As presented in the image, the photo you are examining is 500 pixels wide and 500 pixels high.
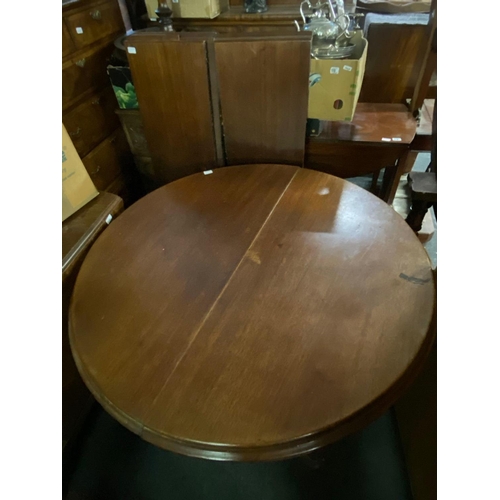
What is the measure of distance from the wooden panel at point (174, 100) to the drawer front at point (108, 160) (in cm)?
48

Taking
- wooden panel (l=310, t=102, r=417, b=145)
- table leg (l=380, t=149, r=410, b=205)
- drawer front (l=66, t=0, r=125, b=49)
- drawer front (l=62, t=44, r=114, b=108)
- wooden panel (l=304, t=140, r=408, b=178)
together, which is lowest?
table leg (l=380, t=149, r=410, b=205)

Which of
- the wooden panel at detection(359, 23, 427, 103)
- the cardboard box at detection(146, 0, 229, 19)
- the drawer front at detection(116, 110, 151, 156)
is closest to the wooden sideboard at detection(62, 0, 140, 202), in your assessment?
the drawer front at detection(116, 110, 151, 156)

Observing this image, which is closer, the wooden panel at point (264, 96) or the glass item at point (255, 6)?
the wooden panel at point (264, 96)

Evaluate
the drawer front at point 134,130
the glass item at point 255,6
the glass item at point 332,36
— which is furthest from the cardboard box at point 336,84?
the drawer front at point 134,130

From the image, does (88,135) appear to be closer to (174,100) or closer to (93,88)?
(93,88)

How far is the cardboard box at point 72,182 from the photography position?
3.67 feet

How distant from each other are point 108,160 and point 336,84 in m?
1.27

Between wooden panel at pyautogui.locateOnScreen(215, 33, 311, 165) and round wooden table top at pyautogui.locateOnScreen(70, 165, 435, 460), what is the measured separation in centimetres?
30

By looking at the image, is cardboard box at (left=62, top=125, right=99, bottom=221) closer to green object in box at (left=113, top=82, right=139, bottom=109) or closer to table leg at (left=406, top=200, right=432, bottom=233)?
green object in box at (left=113, top=82, right=139, bottom=109)

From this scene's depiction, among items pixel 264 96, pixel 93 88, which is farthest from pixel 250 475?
pixel 93 88

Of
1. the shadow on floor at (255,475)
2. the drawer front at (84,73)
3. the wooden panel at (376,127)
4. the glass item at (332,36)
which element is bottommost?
the shadow on floor at (255,475)

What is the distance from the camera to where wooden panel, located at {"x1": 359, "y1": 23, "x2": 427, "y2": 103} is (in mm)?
1607

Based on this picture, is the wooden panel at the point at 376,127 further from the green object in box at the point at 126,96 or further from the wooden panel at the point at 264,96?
the green object in box at the point at 126,96

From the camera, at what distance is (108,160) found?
1.90m
